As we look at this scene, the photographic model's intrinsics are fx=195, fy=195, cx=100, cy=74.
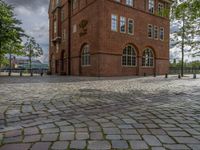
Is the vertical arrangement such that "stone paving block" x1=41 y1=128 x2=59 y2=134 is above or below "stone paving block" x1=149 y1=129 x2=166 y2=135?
above

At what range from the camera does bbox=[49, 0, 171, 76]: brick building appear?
23.5 meters

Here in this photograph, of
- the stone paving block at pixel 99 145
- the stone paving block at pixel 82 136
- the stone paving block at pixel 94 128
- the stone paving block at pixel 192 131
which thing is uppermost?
the stone paving block at pixel 94 128

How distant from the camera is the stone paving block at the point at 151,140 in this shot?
9.26ft

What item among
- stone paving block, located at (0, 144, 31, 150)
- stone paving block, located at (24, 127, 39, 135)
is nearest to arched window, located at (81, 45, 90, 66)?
stone paving block, located at (24, 127, 39, 135)

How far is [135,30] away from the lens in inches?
1070

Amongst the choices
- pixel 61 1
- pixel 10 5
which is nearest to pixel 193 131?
pixel 10 5

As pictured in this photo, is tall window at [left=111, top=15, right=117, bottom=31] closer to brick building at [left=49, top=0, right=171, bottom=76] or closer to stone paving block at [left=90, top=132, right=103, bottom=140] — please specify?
brick building at [left=49, top=0, right=171, bottom=76]

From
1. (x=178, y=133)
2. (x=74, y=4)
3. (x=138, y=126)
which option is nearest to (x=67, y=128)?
(x=138, y=126)

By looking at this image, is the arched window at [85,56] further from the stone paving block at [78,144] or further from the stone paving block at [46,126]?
the stone paving block at [78,144]

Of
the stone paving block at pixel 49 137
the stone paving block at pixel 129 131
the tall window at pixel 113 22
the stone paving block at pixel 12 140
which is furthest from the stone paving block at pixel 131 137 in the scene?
the tall window at pixel 113 22

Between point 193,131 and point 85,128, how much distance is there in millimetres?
1908

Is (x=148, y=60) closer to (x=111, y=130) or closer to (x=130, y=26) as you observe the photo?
(x=130, y=26)

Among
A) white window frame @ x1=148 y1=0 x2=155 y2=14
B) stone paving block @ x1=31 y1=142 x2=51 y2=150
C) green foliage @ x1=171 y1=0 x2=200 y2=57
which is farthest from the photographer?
white window frame @ x1=148 y1=0 x2=155 y2=14

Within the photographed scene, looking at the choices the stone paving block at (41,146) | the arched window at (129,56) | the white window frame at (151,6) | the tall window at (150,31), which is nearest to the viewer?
the stone paving block at (41,146)
